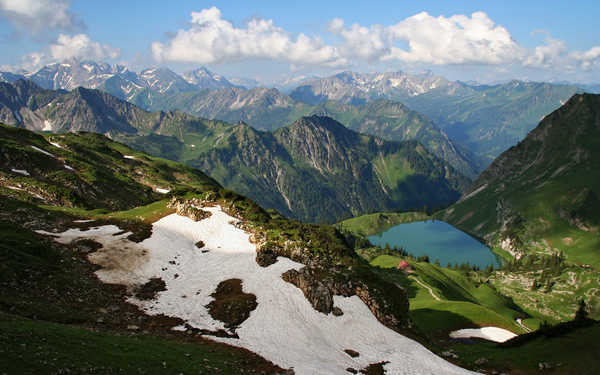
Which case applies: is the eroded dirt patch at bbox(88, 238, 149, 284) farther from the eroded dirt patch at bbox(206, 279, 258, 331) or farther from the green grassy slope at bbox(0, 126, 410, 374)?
the eroded dirt patch at bbox(206, 279, 258, 331)

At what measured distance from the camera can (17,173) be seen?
9219cm

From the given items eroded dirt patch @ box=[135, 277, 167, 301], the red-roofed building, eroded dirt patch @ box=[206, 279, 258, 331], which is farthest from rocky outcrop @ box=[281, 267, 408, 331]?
the red-roofed building

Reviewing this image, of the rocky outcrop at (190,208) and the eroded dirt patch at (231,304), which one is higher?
the rocky outcrop at (190,208)

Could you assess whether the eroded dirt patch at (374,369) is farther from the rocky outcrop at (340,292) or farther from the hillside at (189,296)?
the rocky outcrop at (340,292)

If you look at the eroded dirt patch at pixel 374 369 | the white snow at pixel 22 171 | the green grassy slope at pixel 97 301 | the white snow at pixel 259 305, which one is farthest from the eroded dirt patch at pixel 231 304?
the white snow at pixel 22 171

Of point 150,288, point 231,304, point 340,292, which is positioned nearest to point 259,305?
point 231,304

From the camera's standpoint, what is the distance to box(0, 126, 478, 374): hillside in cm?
2592

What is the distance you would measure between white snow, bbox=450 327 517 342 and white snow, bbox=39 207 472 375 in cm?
3016

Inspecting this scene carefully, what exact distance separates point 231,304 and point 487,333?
56530mm

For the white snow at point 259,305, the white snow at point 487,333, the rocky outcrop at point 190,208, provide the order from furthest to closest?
Answer: the white snow at point 487,333 < the rocky outcrop at point 190,208 < the white snow at point 259,305

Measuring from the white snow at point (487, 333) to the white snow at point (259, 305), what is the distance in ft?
98.9

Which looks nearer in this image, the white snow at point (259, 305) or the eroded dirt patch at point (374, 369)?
the eroded dirt patch at point (374, 369)

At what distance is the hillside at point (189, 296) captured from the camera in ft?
85.0

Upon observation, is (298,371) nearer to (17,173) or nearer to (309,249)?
(309,249)
